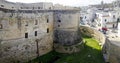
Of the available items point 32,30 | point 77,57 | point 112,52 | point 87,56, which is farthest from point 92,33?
point 32,30

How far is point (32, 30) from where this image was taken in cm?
3027

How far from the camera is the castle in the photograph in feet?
86.9

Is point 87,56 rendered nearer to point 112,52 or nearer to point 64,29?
point 112,52

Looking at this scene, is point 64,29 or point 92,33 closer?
point 64,29

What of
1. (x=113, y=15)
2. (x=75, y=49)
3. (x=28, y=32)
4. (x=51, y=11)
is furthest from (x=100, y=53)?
(x=113, y=15)

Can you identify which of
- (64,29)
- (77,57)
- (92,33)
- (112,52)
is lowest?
(77,57)

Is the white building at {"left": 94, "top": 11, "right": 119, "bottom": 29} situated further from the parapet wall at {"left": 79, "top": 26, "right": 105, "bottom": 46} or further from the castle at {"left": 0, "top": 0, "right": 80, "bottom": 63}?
the castle at {"left": 0, "top": 0, "right": 80, "bottom": 63}

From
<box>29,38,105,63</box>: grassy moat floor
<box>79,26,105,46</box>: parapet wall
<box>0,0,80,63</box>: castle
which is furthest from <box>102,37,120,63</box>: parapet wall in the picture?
<box>79,26,105,46</box>: parapet wall

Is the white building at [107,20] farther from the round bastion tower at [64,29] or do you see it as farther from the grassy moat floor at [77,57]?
the round bastion tower at [64,29]

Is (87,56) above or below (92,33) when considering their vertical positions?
below

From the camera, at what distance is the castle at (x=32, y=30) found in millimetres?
26500

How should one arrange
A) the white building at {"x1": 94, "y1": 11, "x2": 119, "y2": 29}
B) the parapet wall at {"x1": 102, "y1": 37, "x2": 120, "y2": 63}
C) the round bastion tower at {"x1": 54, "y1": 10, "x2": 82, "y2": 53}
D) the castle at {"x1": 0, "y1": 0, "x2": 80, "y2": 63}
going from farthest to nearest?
the white building at {"x1": 94, "y1": 11, "x2": 119, "y2": 29} < the round bastion tower at {"x1": 54, "y1": 10, "x2": 82, "y2": 53} < the parapet wall at {"x1": 102, "y1": 37, "x2": 120, "y2": 63} < the castle at {"x1": 0, "y1": 0, "x2": 80, "y2": 63}

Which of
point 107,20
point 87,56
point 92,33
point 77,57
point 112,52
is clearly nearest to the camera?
point 112,52

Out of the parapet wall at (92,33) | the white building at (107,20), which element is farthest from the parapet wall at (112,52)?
the white building at (107,20)
